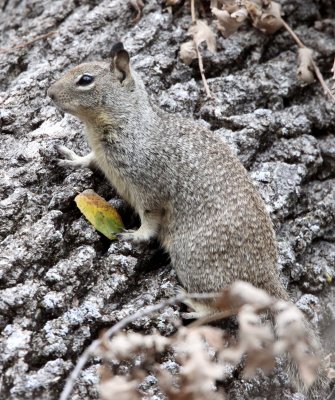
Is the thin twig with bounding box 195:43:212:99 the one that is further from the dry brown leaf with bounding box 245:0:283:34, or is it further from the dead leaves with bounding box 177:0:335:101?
the dry brown leaf with bounding box 245:0:283:34

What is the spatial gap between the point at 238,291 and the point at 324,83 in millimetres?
3883

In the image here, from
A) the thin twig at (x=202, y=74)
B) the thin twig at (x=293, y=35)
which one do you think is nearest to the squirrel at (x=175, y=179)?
the thin twig at (x=202, y=74)

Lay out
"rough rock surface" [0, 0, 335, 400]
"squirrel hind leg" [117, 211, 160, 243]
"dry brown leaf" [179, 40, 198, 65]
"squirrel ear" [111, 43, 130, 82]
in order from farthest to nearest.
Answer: "dry brown leaf" [179, 40, 198, 65]
"squirrel ear" [111, 43, 130, 82]
"squirrel hind leg" [117, 211, 160, 243]
"rough rock surface" [0, 0, 335, 400]

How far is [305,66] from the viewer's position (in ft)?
20.1

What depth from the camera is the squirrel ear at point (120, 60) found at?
201 inches

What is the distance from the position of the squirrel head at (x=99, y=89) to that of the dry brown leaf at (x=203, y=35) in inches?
39.2

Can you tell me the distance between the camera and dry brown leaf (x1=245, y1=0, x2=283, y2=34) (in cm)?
627

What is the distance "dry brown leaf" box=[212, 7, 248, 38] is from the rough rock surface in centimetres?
10

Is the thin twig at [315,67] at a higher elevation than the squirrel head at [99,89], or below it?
below

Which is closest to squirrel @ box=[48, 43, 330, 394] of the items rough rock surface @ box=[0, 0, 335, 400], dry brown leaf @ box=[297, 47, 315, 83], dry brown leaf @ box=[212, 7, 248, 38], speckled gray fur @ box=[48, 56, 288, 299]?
speckled gray fur @ box=[48, 56, 288, 299]

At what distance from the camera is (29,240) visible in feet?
14.5

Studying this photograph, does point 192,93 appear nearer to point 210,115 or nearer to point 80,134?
point 210,115

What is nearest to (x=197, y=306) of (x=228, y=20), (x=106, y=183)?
(x=106, y=183)

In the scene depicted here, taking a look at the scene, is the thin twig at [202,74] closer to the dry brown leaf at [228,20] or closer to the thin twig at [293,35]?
the dry brown leaf at [228,20]
